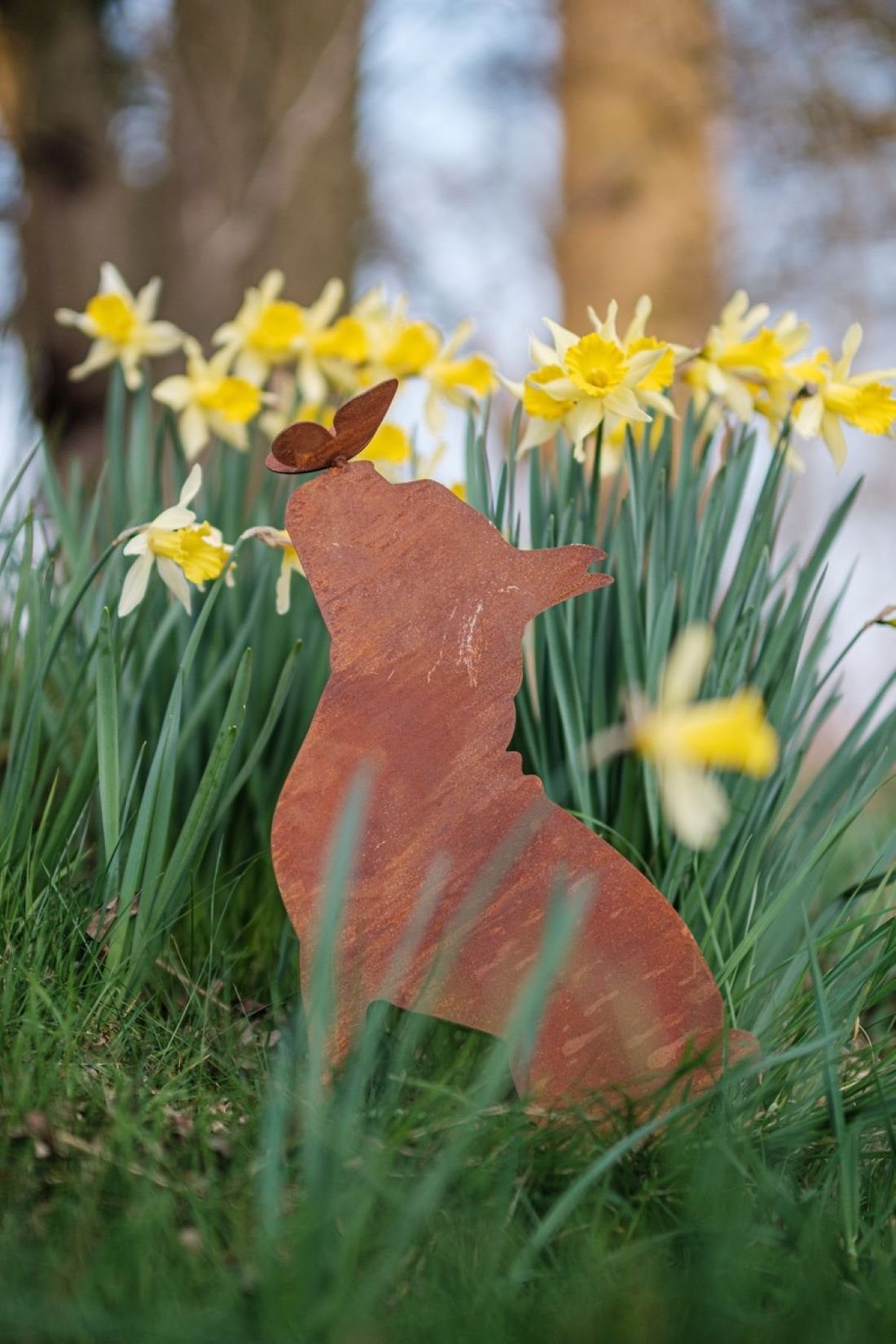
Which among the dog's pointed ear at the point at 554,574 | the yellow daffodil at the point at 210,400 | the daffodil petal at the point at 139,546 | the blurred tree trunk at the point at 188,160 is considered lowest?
the daffodil petal at the point at 139,546

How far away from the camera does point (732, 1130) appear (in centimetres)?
101

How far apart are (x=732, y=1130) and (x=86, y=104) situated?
3.79m

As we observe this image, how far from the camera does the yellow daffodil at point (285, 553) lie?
1219 millimetres

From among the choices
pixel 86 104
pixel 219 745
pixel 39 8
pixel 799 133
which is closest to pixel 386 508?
pixel 219 745

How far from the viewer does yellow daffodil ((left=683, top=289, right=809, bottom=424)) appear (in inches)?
57.6

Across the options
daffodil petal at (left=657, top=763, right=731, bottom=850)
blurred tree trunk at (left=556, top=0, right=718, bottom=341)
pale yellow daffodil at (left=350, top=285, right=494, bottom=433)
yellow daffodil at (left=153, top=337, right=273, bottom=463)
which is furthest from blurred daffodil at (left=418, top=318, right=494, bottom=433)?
blurred tree trunk at (left=556, top=0, right=718, bottom=341)

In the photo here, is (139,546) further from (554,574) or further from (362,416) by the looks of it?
(554,574)

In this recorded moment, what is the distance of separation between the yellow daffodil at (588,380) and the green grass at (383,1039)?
121mm

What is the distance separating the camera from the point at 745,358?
4.82ft

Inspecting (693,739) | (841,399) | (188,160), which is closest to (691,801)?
(693,739)

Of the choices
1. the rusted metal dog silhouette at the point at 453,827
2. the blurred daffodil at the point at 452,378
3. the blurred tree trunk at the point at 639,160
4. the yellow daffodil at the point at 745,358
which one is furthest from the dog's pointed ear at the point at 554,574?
the blurred tree trunk at the point at 639,160

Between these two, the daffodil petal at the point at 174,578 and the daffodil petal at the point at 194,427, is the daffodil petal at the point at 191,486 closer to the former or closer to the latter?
the daffodil petal at the point at 174,578

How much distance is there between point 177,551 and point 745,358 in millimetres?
794

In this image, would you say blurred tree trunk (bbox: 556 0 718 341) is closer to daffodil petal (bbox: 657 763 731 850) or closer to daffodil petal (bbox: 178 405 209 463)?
daffodil petal (bbox: 178 405 209 463)
